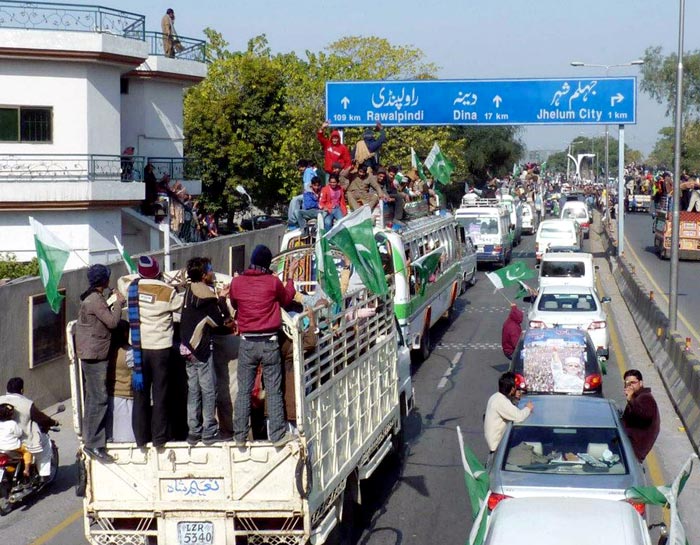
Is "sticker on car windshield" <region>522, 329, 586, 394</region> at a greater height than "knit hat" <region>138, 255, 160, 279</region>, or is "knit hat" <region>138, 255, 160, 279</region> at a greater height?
"knit hat" <region>138, 255, 160, 279</region>

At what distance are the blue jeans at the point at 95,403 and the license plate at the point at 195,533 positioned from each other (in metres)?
0.92

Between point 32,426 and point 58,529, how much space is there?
1.32 meters

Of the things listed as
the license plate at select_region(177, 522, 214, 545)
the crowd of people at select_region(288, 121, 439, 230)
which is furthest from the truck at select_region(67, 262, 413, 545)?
the crowd of people at select_region(288, 121, 439, 230)

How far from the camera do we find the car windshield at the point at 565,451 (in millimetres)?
8812

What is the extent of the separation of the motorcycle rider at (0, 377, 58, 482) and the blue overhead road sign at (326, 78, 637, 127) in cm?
2306

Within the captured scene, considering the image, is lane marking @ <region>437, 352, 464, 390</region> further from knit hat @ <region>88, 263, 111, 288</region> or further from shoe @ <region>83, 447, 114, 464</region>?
shoe @ <region>83, 447, 114, 464</region>

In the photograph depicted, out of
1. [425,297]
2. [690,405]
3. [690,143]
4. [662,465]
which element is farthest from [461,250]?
[690,143]

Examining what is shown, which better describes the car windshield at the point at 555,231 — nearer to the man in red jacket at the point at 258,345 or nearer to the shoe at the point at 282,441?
the man in red jacket at the point at 258,345

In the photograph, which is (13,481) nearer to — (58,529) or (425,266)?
(58,529)

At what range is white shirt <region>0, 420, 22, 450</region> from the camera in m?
11.2

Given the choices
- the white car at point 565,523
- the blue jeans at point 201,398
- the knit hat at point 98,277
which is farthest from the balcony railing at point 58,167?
the white car at point 565,523

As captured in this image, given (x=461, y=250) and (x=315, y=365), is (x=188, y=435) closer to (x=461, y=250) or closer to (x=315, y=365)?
(x=315, y=365)

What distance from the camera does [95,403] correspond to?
8578 millimetres

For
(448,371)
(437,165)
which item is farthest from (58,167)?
(448,371)
